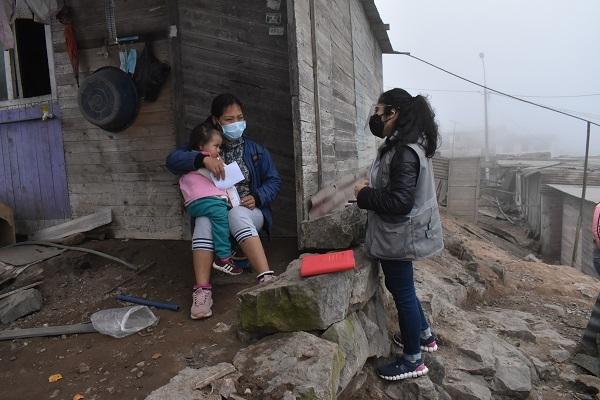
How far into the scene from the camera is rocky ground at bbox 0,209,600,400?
2.61 meters

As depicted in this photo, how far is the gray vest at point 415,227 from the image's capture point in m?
2.70

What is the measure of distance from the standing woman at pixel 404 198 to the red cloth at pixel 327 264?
18 centimetres

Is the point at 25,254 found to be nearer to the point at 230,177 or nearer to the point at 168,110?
the point at 168,110

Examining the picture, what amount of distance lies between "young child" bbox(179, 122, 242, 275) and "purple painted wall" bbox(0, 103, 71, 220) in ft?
8.91

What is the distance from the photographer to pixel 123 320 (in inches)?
124

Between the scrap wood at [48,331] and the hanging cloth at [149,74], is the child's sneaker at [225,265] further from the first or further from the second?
the hanging cloth at [149,74]

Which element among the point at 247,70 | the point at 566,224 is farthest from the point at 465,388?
the point at 566,224

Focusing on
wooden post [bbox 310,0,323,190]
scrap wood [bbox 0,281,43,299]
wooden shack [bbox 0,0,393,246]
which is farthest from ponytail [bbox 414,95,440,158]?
scrap wood [bbox 0,281,43,299]

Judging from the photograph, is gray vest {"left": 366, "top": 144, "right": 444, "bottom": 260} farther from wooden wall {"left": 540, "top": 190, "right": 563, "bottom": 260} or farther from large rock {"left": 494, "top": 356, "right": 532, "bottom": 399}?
wooden wall {"left": 540, "top": 190, "right": 563, "bottom": 260}

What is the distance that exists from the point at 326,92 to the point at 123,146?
2472 mm

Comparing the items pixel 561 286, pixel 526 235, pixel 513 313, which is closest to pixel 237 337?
pixel 513 313

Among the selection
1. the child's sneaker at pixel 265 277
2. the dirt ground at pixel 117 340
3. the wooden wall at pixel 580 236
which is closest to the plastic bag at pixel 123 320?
the dirt ground at pixel 117 340

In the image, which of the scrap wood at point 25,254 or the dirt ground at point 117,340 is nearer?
the dirt ground at point 117,340

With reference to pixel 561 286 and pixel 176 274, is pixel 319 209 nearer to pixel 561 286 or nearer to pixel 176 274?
pixel 176 274
